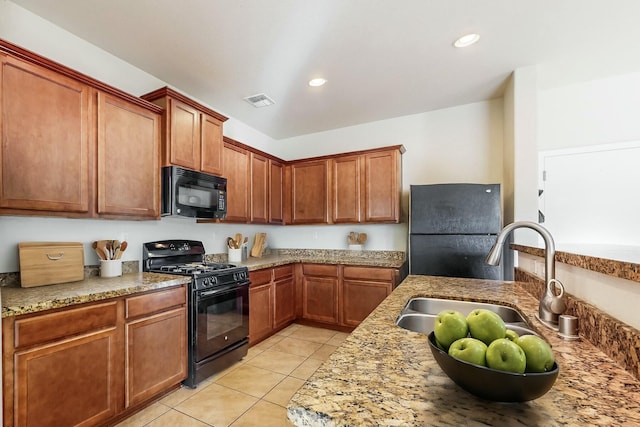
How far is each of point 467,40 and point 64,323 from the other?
3215 millimetres

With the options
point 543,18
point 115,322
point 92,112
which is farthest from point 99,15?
point 543,18

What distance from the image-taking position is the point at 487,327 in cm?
62

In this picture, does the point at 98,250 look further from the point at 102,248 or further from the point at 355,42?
the point at 355,42

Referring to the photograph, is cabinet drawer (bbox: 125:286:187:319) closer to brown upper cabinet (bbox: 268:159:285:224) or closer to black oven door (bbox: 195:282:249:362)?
black oven door (bbox: 195:282:249:362)

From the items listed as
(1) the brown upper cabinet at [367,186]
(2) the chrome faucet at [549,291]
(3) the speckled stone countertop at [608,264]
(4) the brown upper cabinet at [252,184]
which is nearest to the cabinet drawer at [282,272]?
(4) the brown upper cabinet at [252,184]

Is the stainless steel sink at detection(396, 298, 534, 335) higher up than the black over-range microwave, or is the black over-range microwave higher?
the black over-range microwave

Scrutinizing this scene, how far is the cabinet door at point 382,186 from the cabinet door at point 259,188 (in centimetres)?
128

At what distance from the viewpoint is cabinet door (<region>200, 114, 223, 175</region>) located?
267 cm

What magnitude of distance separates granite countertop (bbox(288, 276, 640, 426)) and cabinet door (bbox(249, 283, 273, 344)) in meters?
2.22

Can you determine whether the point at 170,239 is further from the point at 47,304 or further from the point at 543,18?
the point at 543,18

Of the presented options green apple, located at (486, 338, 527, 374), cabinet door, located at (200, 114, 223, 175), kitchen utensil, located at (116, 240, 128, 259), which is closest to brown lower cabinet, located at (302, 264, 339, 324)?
cabinet door, located at (200, 114, 223, 175)

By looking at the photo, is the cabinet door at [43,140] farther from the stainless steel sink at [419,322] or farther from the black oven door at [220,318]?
the stainless steel sink at [419,322]

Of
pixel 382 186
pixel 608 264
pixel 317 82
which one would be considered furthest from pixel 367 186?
pixel 608 264

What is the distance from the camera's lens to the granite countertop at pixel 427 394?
0.52 m
